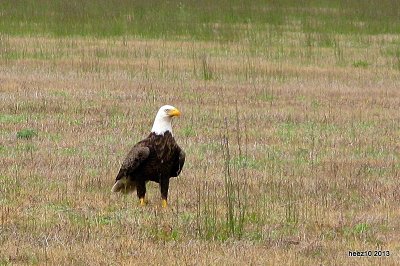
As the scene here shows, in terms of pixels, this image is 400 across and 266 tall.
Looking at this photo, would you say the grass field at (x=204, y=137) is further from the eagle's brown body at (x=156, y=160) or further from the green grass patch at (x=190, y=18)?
the eagle's brown body at (x=156, y=160)

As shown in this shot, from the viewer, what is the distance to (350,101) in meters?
17.8

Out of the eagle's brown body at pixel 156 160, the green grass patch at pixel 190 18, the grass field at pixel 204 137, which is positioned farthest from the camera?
the green grass patch at pixel 190 18

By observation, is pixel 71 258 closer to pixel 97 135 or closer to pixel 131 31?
pixel 97 135

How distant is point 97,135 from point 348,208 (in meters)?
4.78

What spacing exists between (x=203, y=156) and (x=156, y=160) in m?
3.06

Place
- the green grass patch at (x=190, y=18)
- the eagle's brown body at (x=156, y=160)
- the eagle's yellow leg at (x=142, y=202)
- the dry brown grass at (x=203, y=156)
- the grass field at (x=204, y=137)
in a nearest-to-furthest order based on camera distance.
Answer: the dry brown grass at (x=203, y=156)
the grass field at (x=204, y=137)
the eagle's brown body at (x=156, y=160)
the eagle's yellow leg at (x=142, y=202)
the green grass patch at (x=190, y=18)

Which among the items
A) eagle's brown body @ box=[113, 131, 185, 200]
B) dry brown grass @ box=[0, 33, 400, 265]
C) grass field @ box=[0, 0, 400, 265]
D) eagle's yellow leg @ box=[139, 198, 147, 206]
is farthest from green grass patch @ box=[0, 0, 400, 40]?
eagle's brown body @ box=[113, 131, 185, 200]

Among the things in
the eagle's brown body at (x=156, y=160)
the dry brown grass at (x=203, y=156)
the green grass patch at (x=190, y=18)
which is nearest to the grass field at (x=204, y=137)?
the dry brown grass at (x=203, y=156)

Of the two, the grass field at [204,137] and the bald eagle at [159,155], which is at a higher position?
the bald eagle at [159,155]

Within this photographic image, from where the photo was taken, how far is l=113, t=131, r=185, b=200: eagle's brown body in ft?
29.2

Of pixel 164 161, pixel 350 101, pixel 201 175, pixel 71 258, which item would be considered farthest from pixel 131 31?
pixel 71 258

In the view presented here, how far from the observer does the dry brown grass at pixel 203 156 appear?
7844 mm

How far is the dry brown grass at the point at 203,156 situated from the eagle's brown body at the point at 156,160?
314mm

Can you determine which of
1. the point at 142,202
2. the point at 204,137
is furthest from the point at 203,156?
the point at 142,202
